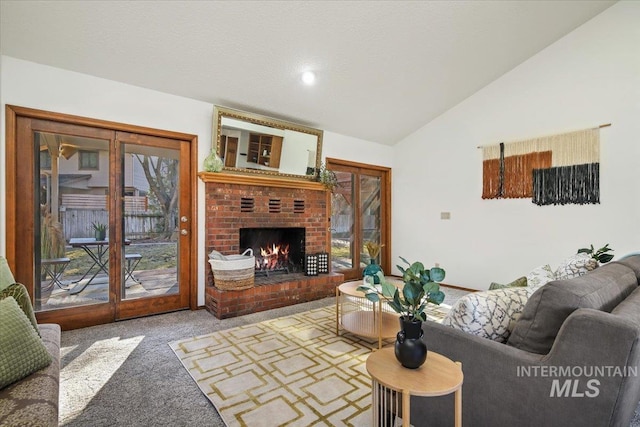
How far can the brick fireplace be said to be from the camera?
339 centimetres

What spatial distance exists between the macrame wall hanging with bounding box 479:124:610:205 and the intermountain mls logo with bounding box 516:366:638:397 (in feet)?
10.5

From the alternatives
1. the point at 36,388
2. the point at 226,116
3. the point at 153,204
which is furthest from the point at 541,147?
the point at 36,388

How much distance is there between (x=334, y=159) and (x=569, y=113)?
297cm

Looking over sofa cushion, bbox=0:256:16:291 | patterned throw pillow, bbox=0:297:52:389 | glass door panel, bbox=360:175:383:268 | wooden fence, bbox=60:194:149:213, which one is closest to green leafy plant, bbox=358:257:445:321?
patterned throw pillow, bbox=0:297:52:389

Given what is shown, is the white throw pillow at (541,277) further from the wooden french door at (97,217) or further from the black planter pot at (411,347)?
the wooden french door at (97,217)

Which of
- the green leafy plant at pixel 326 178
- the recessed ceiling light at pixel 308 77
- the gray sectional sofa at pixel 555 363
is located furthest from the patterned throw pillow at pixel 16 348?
the green leafy plant at pixel 326 178

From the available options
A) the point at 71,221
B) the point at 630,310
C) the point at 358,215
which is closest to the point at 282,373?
the point at 630,310

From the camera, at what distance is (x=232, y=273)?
327 cm

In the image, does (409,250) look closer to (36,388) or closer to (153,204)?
(153,204)

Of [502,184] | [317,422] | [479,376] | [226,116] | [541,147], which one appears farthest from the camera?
[502,184]

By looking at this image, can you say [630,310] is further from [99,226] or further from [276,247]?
[99,226]

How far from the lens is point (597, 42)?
3354 millimetres

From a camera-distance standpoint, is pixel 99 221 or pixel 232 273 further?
pixel 232 273

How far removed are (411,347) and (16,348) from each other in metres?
1.61
